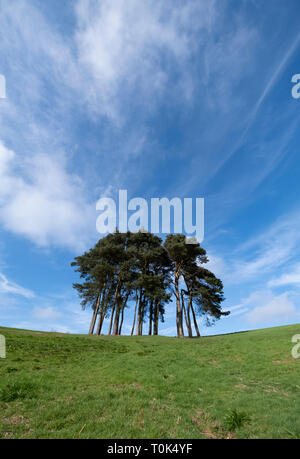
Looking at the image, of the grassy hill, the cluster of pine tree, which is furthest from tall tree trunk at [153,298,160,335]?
the grassy hill

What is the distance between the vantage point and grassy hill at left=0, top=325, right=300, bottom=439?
6043 millimetres

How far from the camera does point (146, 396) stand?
8.82 metres

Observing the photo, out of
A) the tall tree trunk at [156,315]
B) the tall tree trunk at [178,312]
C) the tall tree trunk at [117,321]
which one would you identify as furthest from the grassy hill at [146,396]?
the tall tree trunk at [156,315]

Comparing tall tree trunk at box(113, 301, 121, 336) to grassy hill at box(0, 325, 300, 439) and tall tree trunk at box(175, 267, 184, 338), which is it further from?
grassy hill at box(0, 325, 300, 439)

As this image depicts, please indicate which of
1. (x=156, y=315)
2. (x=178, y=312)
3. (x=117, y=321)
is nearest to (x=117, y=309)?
(x=117, y=321)

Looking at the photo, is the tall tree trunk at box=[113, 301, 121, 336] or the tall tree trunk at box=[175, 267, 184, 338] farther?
the tall tree trunk at box=[113, 301, 121, 336]

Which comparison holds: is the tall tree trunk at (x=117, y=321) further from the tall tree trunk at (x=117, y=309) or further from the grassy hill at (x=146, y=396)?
the grassy hill at (x=146, y=396)

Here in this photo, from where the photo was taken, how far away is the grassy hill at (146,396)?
604 centimetres

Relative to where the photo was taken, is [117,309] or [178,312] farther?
[117,309]

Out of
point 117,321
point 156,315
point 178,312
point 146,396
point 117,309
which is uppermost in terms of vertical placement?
point 117,309

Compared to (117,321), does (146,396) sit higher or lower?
lower

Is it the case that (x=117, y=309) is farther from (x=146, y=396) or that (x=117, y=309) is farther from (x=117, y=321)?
(x=146, y=396)

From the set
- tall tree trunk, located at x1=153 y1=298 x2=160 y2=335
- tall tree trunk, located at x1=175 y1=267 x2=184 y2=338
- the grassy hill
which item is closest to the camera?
the grassy hill
